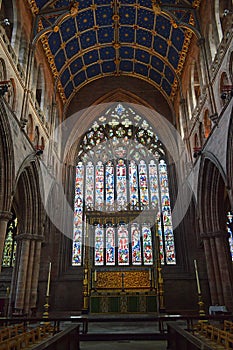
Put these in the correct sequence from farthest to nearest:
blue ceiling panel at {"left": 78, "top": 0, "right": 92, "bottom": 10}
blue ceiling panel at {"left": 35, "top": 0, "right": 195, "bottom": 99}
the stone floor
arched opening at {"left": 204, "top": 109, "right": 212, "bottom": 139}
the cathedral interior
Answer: blue ceiling panel at {"left": 78, "top": 0, "right": 92, "bottom": 10} → blue ceiling panel at {"left": 35, "top": 0, "right": 195, "bottom": 99} → arched opening at {"left": 204, "top": 109, "right": 212, "bottom": 139} → the cathedral interior → the stone floor

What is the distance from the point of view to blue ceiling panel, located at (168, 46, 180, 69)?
17.0 meters

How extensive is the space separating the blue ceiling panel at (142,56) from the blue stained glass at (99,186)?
752cm

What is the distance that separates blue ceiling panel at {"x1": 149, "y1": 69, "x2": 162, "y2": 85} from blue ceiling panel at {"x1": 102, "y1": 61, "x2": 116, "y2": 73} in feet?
8.84

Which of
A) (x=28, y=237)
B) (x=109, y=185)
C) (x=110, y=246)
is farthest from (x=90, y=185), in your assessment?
(x=28, y=237)

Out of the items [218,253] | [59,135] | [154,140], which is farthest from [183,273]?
[59,135]

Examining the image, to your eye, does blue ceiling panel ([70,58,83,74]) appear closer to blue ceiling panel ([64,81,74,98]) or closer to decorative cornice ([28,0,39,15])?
blue ceiling panel ([64,81,74,98])

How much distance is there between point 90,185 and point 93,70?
8118 mm

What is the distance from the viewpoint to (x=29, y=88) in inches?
518

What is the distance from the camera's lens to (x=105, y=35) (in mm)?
17875

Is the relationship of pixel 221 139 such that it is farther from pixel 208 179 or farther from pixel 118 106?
pixel 118 106

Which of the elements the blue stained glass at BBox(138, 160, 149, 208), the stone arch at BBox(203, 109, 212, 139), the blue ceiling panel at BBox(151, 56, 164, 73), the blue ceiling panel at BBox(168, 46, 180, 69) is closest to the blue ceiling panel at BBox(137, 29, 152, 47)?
the blue ceiling panel at BBox(151, 56, 164, 73)

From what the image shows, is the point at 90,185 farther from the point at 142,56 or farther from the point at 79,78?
the point at 142,56

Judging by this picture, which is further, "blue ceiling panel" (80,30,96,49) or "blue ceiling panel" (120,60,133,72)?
"blue ceiling panel" (120,60,133,72)

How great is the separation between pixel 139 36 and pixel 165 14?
3.10 m
